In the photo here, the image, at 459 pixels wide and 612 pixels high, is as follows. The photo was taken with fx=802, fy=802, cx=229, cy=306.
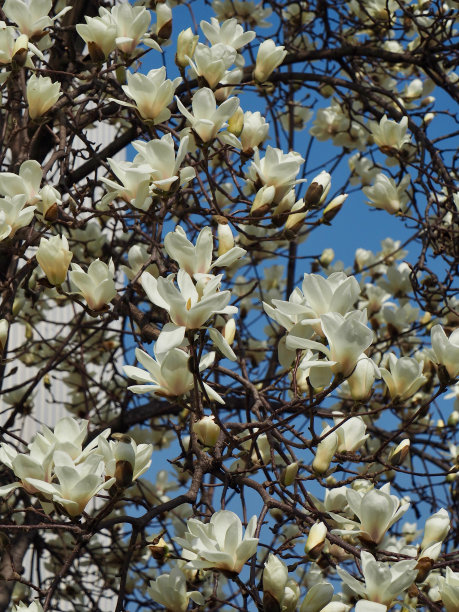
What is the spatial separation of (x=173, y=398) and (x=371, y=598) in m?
0.31

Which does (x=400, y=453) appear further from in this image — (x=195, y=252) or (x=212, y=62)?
(x=212, y=62)

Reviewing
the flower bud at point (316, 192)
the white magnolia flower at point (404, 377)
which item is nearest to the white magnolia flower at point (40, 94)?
the flower bud at point (316, 192)

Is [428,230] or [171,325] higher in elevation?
[428,230]

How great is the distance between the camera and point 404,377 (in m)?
1.02

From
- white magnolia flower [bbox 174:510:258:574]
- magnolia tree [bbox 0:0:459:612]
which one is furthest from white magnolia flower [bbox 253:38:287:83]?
white magnolia flower [bbox 174:510:258:574]

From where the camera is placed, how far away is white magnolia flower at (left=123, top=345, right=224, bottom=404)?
35.4 inches

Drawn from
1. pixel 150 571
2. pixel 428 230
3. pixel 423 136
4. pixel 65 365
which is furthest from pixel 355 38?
pixel 150 571

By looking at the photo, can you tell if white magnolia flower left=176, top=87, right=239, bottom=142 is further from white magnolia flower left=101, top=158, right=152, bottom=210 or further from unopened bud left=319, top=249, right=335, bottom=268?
unopened bud left=319, top=249, right=335, bottom=268

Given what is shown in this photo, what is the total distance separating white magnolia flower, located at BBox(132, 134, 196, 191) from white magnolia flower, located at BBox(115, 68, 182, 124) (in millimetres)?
107

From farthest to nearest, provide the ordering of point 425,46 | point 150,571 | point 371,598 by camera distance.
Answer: point 150,571
point 425,46
point 371,598

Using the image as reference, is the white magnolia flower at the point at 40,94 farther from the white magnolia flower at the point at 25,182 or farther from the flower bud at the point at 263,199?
the flower bud at the point at 263,199

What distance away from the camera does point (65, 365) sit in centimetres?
224

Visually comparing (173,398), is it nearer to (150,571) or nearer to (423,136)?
(423,136)

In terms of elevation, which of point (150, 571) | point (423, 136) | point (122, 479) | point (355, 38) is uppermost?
point (355, 38)
